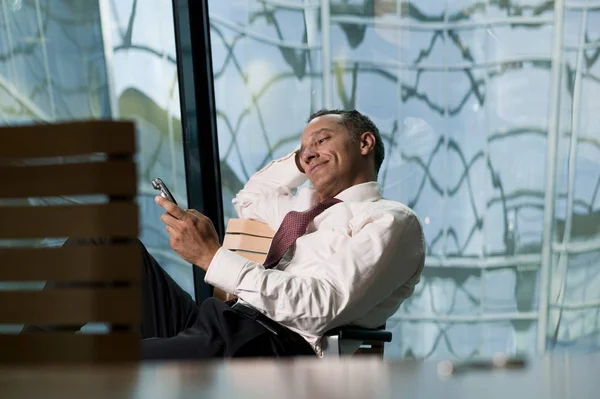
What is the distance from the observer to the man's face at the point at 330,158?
8.99ft

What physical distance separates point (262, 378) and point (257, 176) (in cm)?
255

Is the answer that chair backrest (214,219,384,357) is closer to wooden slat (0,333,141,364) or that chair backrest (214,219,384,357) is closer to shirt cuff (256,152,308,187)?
shirt cuff (256,152,308,187)

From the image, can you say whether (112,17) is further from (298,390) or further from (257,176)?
(298,390)

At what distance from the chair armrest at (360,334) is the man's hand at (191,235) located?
0.40 metres

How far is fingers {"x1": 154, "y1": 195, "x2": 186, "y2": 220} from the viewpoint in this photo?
2.44m

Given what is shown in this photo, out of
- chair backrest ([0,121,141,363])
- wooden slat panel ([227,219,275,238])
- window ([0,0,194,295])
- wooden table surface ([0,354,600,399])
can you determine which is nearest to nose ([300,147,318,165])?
wooden slat panel ([227,219,275,238])

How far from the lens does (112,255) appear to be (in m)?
0.85

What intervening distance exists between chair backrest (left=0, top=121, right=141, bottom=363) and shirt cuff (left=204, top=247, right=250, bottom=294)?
1344 mm

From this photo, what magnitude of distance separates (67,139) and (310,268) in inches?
63.2

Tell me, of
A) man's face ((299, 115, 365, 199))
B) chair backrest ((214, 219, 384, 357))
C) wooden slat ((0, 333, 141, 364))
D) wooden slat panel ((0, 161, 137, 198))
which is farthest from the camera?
chair backrest ((214, 219, 384, 357))

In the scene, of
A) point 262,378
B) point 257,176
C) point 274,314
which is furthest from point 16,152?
point 257,176

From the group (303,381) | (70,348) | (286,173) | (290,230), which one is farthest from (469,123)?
(303,381)

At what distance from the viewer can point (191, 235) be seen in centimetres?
242

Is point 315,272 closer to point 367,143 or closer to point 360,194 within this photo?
point 360,194
